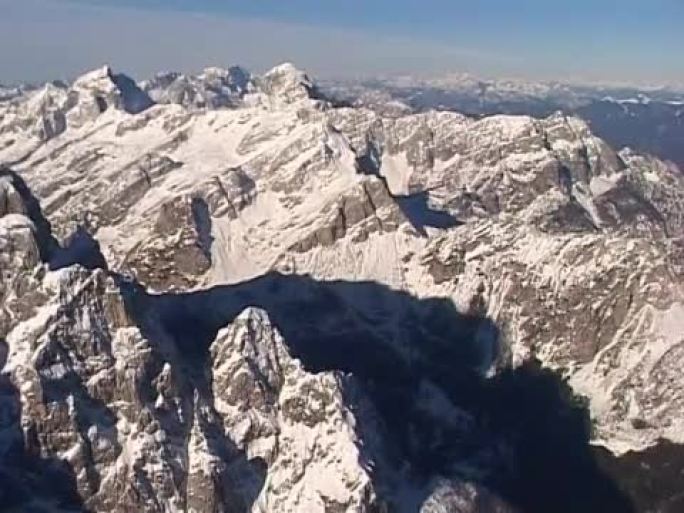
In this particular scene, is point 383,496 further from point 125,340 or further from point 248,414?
point 125,340

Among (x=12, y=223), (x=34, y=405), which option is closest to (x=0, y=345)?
(x=34, y=405)

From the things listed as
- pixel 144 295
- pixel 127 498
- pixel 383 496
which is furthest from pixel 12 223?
pixel 383 496

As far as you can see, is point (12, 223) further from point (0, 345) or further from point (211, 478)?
point (211, 478)

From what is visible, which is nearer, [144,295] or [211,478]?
[211,478]

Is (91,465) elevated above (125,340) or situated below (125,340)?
below

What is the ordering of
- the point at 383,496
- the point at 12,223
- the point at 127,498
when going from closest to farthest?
1. the point at 127,498
2. the point at 383,496
3. the point at 12,223

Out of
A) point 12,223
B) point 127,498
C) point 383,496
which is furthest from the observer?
point 12,223

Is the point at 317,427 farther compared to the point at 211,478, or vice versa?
the point at 317,427

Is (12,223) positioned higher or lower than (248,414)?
higher

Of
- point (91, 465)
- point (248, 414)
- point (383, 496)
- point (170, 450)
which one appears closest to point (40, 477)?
point (91, 465)
